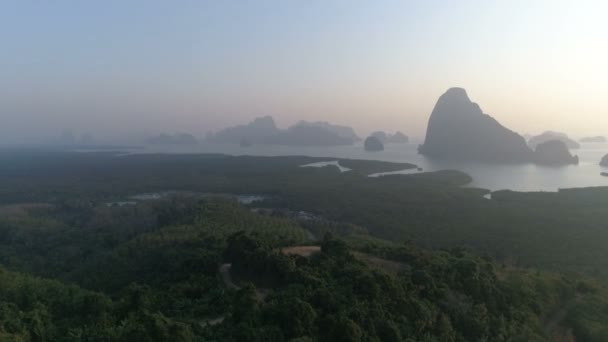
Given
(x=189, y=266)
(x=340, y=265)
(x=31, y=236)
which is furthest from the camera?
(x=31, y=236)

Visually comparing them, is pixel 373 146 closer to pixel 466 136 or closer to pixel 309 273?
pixel 466 136

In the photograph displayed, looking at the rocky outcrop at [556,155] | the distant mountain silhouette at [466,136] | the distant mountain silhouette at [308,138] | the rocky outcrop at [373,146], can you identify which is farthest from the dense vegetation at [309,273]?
the distant mountain silhouette at [308,138]

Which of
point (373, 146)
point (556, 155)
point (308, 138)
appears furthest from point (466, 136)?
point (308, 138)

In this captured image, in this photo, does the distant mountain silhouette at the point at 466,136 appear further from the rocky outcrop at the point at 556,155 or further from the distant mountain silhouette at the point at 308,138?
the distant mountain silhouette at the point at 308,138

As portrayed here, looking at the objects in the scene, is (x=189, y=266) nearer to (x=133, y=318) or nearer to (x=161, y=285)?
(x=161, y=285)

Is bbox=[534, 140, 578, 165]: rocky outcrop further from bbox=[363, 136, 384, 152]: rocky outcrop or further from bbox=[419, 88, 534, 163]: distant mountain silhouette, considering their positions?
bbox=[363, 136, 384, 152]: rocky outcrop

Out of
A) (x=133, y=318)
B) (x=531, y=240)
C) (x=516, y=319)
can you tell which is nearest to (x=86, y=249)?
(x=133, y=318)
